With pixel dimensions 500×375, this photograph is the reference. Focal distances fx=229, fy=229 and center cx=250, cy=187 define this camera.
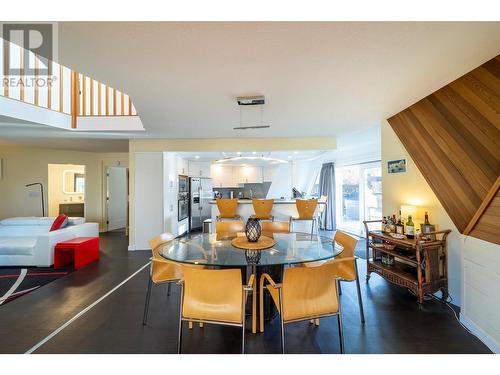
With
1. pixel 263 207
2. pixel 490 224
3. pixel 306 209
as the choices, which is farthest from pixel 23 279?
pixel 490 224

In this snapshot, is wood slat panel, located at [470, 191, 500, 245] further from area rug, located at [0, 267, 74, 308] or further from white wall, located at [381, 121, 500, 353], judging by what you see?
area rug, located at [0, 267, 74, 308]

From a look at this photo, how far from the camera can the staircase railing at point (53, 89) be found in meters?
3.36

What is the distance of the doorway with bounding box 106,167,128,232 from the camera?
680cm

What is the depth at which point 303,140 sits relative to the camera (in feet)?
16.4

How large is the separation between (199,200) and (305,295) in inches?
219

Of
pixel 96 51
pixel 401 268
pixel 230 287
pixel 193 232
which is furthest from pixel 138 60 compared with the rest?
pixel 193 232

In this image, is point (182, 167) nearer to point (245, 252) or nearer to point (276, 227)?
point (276, 227)

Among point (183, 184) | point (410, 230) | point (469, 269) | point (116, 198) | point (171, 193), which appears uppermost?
point (183, 184)

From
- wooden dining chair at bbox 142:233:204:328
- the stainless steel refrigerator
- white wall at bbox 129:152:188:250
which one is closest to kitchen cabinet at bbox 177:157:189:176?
the stainless steel refrigerator

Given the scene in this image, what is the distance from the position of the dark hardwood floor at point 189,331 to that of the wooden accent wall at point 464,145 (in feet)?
3.23

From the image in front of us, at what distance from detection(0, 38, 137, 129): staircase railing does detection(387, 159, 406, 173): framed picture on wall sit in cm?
401

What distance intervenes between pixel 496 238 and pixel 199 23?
2788 millimetres

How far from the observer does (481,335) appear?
6.40 feet
